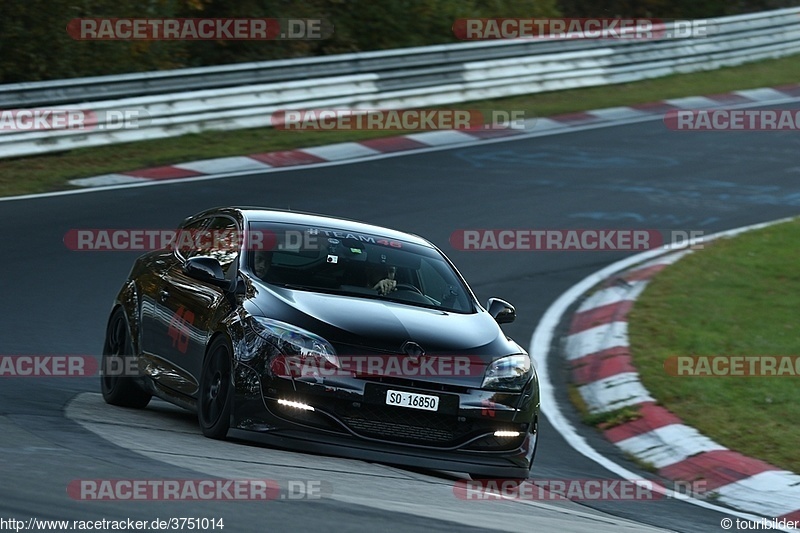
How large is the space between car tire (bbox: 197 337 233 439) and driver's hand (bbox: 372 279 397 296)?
1.04 metres

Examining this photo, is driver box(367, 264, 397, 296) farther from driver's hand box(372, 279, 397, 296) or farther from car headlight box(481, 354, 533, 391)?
car headlight box(481, 354, 533, 391)

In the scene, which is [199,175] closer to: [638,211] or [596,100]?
[638,211]

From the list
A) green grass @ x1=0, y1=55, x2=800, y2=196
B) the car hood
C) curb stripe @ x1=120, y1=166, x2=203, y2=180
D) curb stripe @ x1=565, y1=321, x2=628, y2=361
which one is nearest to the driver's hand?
the car hood

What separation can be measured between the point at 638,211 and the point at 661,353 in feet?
20.9

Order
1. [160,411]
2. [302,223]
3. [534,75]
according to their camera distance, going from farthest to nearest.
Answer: [534,75] → [160,411] → [302,223]

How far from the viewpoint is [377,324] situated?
25.2ft

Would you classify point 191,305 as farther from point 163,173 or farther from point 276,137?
point 276,137

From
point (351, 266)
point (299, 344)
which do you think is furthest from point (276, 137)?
point (299, 344)

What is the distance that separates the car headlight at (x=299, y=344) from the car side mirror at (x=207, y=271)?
0.71 m

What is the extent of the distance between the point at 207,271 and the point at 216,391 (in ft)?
2.52

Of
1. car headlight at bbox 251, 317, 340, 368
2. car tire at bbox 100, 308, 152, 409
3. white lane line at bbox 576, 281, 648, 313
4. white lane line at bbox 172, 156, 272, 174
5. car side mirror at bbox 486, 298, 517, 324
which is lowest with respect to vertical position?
white lane line at bbox 576, 281, 648, 313

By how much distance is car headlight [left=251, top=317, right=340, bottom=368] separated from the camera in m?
7.39

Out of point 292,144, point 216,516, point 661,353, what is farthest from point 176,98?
point 216,516

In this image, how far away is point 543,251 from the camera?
51.8ft
